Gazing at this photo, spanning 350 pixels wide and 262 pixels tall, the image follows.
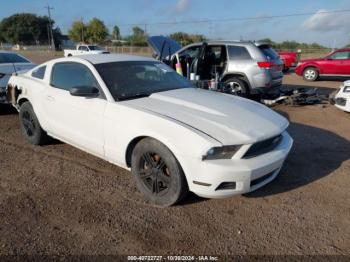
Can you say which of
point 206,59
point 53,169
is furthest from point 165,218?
point 206,59

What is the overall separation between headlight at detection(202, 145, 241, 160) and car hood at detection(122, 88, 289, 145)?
7 centimetres

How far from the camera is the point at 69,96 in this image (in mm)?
4262

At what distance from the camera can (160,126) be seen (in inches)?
128

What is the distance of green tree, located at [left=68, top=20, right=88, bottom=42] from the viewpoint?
71.3m

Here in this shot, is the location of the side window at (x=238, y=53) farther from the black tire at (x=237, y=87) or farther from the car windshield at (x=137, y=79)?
the car windshield at (x=137, y=79)

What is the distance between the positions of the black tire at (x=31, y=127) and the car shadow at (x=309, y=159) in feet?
11.4

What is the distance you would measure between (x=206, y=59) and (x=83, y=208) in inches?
258

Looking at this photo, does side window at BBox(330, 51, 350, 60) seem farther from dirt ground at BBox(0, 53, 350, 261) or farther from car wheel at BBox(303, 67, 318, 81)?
dirt ground at BBox(0, 53, 350, 261)

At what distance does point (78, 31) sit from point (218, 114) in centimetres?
7557

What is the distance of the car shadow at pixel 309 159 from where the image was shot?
12.8ft

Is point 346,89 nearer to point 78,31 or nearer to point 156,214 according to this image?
point 156,214

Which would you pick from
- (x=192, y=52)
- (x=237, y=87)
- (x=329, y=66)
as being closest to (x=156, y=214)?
(x=237, y=87)

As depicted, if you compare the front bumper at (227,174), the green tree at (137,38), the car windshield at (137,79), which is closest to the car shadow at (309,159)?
the front bumper at (227,174)

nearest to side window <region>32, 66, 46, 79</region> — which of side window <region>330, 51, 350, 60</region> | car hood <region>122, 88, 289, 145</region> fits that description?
car hood <region>122, 88, 289, 145</region>
